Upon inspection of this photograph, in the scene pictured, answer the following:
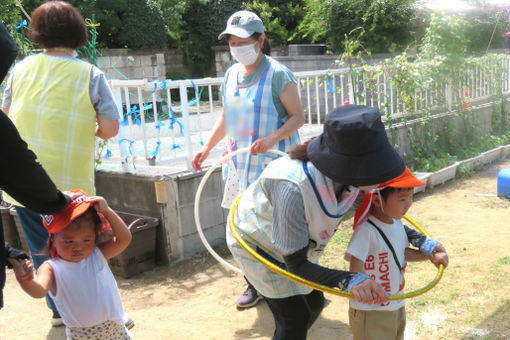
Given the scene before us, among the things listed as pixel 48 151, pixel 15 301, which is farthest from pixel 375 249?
pixel 15 301

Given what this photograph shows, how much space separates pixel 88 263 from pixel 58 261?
141mm

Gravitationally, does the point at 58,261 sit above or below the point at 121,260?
above

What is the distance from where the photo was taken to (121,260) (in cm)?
495

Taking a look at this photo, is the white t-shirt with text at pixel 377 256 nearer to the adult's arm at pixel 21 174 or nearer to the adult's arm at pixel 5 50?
the adult's arm at pixel 21 174

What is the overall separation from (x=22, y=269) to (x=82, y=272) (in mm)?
586

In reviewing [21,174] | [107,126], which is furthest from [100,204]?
[107,126]

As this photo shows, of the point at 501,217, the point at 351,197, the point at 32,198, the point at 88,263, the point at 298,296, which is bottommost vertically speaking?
the point at 501,217

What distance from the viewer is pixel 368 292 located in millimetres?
2121

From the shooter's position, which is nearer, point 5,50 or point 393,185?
point 5,50

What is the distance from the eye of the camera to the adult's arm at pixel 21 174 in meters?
1.89

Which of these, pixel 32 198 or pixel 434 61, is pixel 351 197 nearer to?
pixel 32 198

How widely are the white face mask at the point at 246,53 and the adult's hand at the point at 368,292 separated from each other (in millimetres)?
2109

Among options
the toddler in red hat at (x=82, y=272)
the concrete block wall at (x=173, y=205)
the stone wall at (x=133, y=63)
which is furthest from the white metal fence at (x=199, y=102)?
the stone wall at (x=133, y=63)

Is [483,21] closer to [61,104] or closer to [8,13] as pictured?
[8,13]
